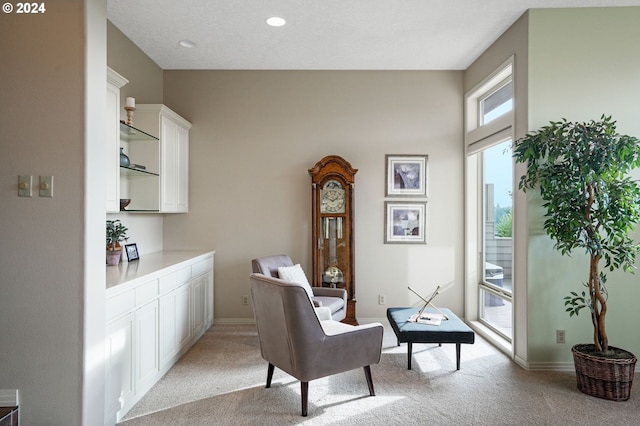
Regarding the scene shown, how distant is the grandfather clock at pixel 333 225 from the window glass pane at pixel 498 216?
152 centimetres

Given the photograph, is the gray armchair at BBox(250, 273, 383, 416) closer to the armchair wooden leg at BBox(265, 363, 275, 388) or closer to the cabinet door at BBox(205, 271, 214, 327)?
the armchair wooden leg at BBox(265, 363, 275, 388)

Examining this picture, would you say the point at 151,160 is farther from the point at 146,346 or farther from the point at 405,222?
the point at 405,222

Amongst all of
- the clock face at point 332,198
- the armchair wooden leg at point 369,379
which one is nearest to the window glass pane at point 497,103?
the clock face at point 332,198

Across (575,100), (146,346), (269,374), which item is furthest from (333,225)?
(575,100)

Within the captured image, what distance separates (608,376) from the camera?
8.70ft

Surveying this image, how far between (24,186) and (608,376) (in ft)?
12.7

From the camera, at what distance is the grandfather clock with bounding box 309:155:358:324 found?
4.28 meters

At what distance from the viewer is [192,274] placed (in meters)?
3.73

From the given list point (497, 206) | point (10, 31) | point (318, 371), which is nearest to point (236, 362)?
point (318, 371)

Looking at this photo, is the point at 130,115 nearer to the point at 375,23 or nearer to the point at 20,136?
the point at 20,136

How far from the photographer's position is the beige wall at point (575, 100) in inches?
123

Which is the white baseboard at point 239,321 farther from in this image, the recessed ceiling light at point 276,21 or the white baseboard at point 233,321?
the recessed ceiling light at point 276,21

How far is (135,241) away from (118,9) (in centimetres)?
A: 209

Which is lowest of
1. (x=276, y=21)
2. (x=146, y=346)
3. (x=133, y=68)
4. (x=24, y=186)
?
(x=146, y=346)
